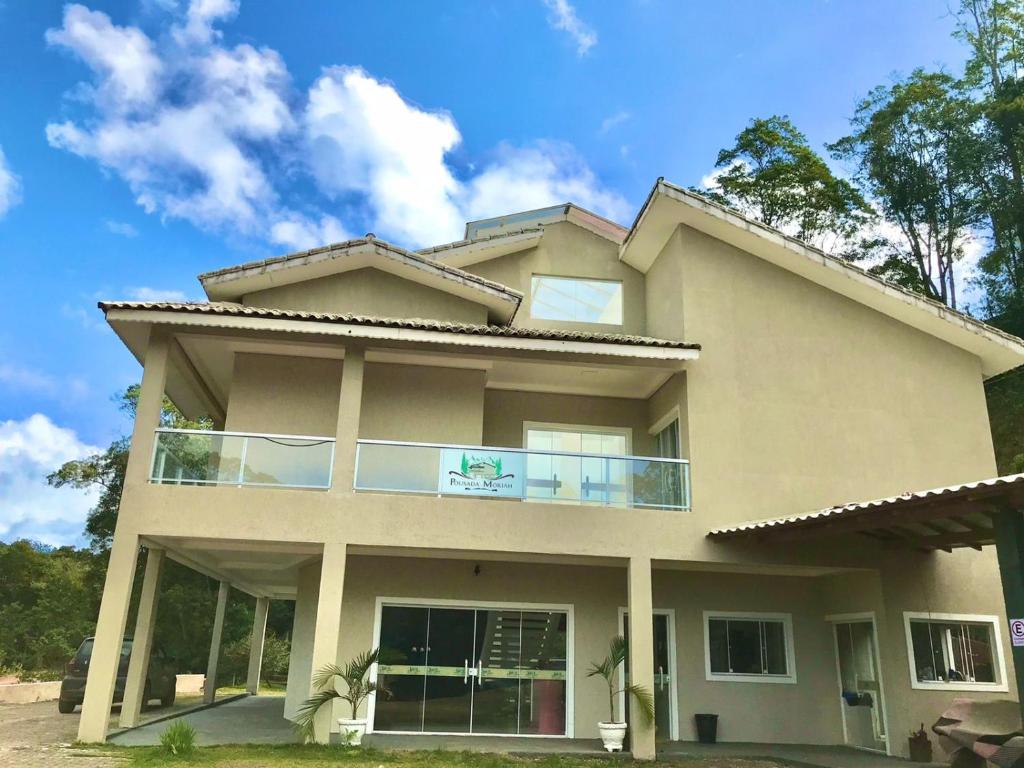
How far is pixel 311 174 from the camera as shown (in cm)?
3147

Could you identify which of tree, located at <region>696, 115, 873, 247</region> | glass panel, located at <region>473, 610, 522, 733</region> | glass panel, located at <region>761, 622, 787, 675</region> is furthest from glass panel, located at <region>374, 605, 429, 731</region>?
tree, located at <region>696, 115, 873, 247</region>

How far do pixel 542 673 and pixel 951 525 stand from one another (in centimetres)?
701

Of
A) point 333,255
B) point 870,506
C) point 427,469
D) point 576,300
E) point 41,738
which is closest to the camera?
point 870,506

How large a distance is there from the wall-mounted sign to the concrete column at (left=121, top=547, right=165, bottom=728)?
4.82 meters

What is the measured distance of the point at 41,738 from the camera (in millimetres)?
12094

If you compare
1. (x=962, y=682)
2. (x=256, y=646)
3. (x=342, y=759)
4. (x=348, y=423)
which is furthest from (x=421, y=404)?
(x=256, y=646)

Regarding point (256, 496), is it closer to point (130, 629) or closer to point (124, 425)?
point (130, 629)

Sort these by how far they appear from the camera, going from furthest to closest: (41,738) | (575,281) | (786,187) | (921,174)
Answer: (786,187) < (921,174) < (575,281) < (41,738)

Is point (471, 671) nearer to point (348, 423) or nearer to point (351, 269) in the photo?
point (348, 423)

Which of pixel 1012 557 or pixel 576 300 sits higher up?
pixel 576 300

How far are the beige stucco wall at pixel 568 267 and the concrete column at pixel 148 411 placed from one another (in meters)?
7.04

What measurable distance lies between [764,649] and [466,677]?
5.48 meters

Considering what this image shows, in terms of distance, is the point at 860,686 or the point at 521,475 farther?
the point at 860,686

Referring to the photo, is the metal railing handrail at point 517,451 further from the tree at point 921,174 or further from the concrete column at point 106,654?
the tree at point 921,174
